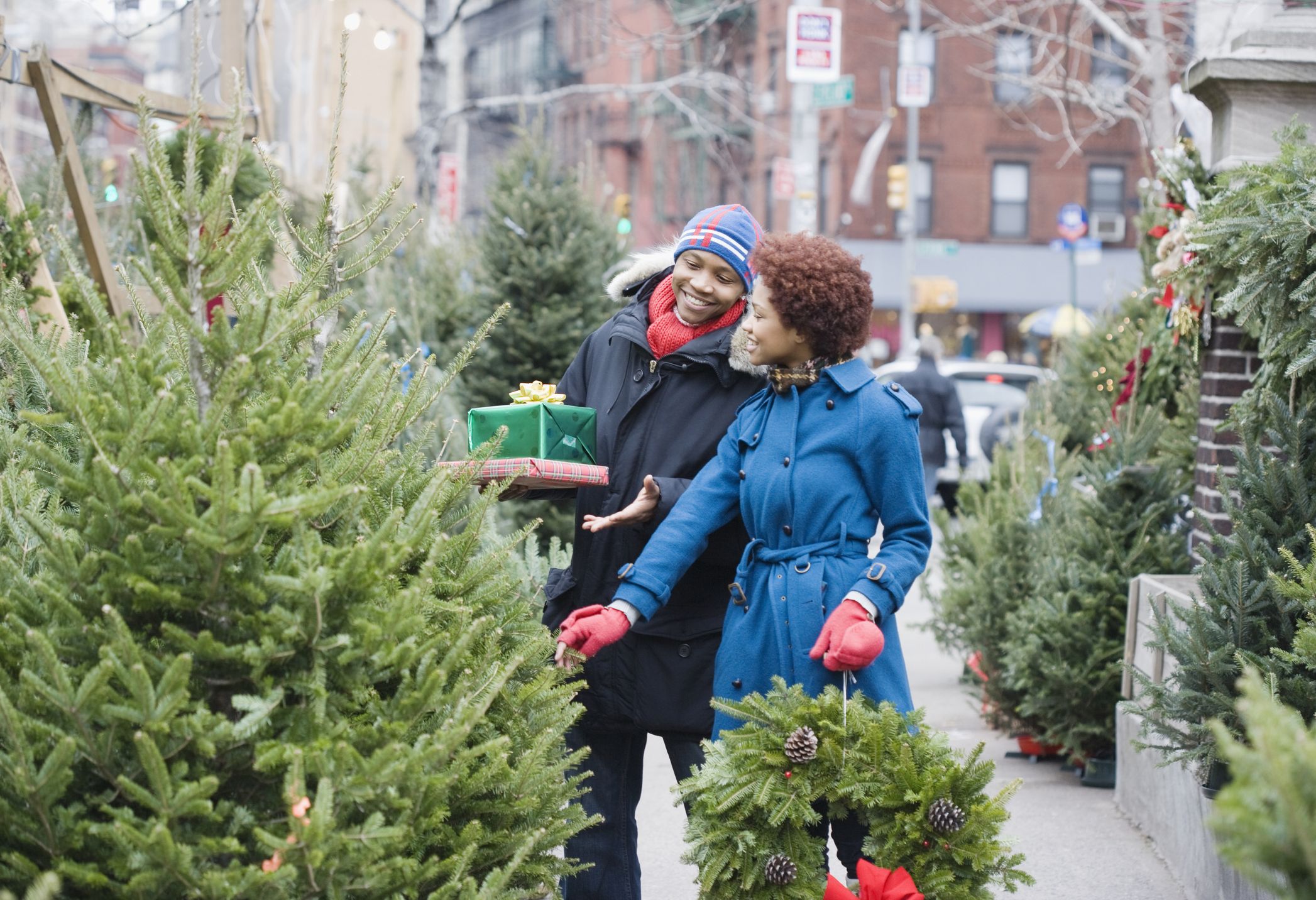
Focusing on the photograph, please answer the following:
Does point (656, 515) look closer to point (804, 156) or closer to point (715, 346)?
point (715, 346)

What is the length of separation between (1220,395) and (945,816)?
2963 mm

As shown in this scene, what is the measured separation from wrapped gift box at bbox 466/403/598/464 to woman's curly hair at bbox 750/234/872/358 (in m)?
0.61

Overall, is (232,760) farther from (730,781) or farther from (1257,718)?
(1257,718)

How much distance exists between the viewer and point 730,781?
308cm

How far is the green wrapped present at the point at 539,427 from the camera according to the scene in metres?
3.53

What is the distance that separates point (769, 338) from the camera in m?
3.42

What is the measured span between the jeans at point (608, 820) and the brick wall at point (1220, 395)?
251 cm

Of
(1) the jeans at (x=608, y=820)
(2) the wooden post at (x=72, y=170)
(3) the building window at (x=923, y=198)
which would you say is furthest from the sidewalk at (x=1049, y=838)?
(3) the building window at (x=923, y=198)

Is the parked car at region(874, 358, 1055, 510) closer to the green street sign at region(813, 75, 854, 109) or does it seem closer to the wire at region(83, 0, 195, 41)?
the green street sign at region(813, 75, 854, 109)

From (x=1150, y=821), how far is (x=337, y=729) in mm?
3982

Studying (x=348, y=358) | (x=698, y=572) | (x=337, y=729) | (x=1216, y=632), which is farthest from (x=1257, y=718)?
(x=1216, y=632)

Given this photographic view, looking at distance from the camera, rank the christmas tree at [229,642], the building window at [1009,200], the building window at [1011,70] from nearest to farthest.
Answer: the christmas tree at [229,642], the building window at [1011,70], the building window at [1009,200]

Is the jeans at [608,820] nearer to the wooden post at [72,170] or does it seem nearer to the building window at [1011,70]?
the wooden post at [72,170]

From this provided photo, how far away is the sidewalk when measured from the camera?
4.96 metres
